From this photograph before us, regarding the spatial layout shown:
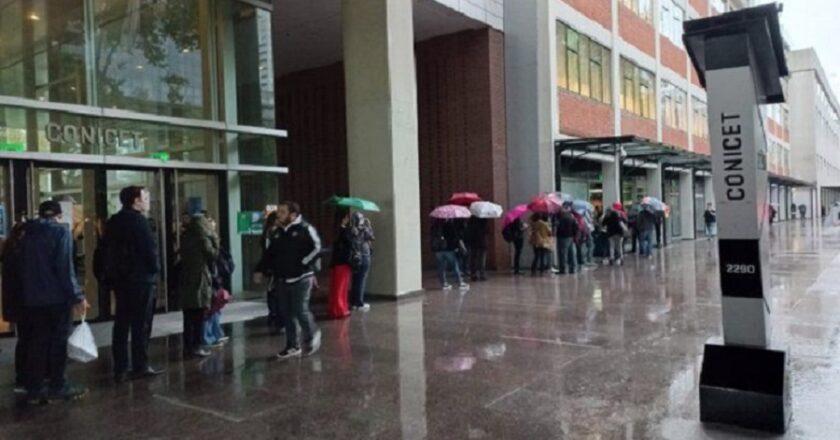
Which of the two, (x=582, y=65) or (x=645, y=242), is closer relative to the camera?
(x=582, y=65)

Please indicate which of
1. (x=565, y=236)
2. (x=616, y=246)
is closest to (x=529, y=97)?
(x=565, y=236)

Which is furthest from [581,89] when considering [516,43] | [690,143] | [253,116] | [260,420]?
[260,420]

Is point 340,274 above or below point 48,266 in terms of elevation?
below

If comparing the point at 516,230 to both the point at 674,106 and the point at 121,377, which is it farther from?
the point at 674,106

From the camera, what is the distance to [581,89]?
19.2m

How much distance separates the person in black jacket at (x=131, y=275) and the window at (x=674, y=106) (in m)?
24.5

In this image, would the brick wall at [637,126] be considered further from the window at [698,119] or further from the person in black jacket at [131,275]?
the person in black jacket at [131,275]

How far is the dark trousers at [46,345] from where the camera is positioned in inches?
217

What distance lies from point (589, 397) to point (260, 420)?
2758 mm

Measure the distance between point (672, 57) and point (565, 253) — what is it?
651 inches

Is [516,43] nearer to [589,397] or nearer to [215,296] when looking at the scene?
[215,296]

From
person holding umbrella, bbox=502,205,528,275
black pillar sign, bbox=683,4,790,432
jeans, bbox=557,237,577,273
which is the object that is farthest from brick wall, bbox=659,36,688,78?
black pillar sign, bbox=683,4,790,432

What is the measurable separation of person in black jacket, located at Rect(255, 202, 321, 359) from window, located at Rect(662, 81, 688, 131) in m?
23.1

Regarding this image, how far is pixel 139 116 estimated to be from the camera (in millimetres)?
9727
